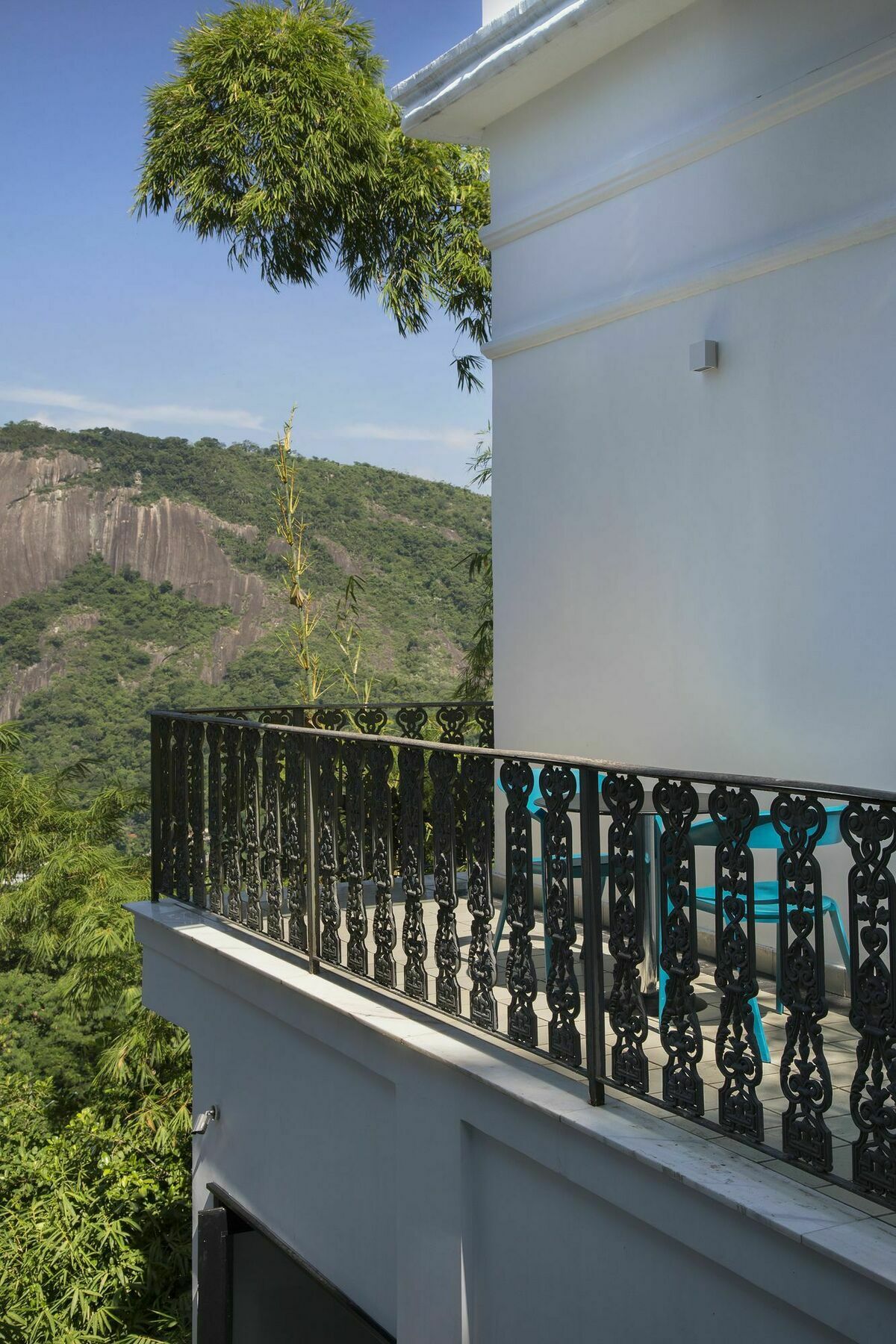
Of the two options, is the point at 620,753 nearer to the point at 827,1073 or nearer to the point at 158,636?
the point at 827,1073

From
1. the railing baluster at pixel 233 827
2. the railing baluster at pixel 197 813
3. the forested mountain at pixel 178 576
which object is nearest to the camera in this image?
the railing baluster at pixel 233 827

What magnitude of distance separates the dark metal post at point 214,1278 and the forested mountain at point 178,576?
1953cm

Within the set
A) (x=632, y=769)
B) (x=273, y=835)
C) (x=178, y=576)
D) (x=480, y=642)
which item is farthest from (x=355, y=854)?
(x=178, y=576)

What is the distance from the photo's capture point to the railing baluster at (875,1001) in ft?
8.32

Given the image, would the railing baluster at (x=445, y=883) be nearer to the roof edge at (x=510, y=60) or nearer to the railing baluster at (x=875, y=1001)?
the railing baluster at (x=875, y=1001)

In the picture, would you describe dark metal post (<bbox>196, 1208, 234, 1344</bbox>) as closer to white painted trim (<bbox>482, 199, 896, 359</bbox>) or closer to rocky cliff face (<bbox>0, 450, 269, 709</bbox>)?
white painted trim (<bbox>482, 199, 896, 359</bbox>)

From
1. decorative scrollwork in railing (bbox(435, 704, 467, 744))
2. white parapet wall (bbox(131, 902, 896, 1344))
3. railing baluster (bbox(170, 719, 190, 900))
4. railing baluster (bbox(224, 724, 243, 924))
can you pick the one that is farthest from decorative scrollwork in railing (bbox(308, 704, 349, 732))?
white parapet wall (bbox(131, 902, 896, 1344))

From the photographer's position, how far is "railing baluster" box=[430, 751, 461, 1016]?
385 cm

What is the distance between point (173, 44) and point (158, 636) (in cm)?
2392

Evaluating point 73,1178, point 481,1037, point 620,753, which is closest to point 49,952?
point 73,1178

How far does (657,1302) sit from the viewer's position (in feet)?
9.74

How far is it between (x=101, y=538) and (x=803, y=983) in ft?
119

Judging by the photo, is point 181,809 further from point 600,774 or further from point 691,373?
point 691,373

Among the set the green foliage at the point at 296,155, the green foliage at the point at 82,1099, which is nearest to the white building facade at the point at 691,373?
the green foliage at the point at 296,155
